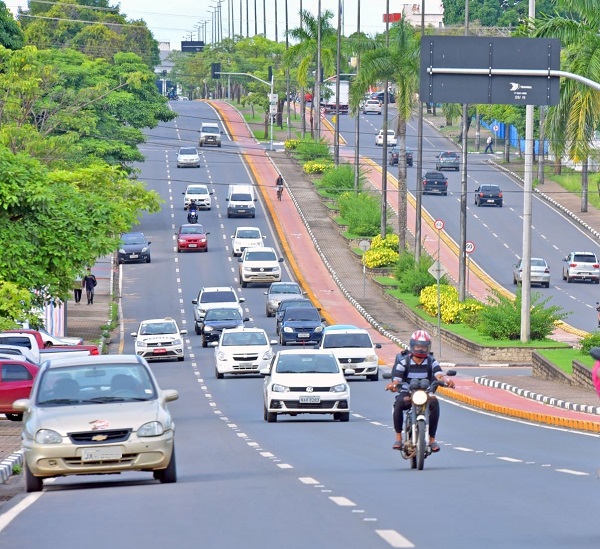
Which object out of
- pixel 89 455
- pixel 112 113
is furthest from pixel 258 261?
pixel 89 455

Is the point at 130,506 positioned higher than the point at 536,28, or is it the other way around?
the point at 536,28

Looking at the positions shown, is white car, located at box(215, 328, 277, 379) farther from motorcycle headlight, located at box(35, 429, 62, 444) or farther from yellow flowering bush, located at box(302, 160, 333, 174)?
yellow flowering bush, located at box(302, 160, 333, 174)

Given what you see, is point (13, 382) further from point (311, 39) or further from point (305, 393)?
point (311, 39)

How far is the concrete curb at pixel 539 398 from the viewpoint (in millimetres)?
30719

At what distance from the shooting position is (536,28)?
44.1 m

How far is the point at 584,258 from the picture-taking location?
72.9 m

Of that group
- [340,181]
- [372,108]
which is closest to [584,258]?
[340,181]

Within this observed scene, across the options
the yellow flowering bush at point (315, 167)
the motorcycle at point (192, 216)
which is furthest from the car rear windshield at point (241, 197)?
the yellow flowering bush at point (315, 167)

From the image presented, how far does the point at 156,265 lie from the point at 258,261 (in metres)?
9.87

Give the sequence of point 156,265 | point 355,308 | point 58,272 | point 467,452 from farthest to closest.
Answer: point 156,265 → point 355,308 → point 58,272 → point 467,452

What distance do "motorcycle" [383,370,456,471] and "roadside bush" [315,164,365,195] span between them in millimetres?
76813

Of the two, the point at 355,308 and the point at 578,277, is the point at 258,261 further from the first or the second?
the point at 578,277

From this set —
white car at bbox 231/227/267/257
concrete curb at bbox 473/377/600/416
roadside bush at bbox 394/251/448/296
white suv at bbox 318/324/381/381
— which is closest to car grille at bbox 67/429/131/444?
concrete curb at bbox 473/377/600/416

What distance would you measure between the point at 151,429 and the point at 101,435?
53 centimetres
